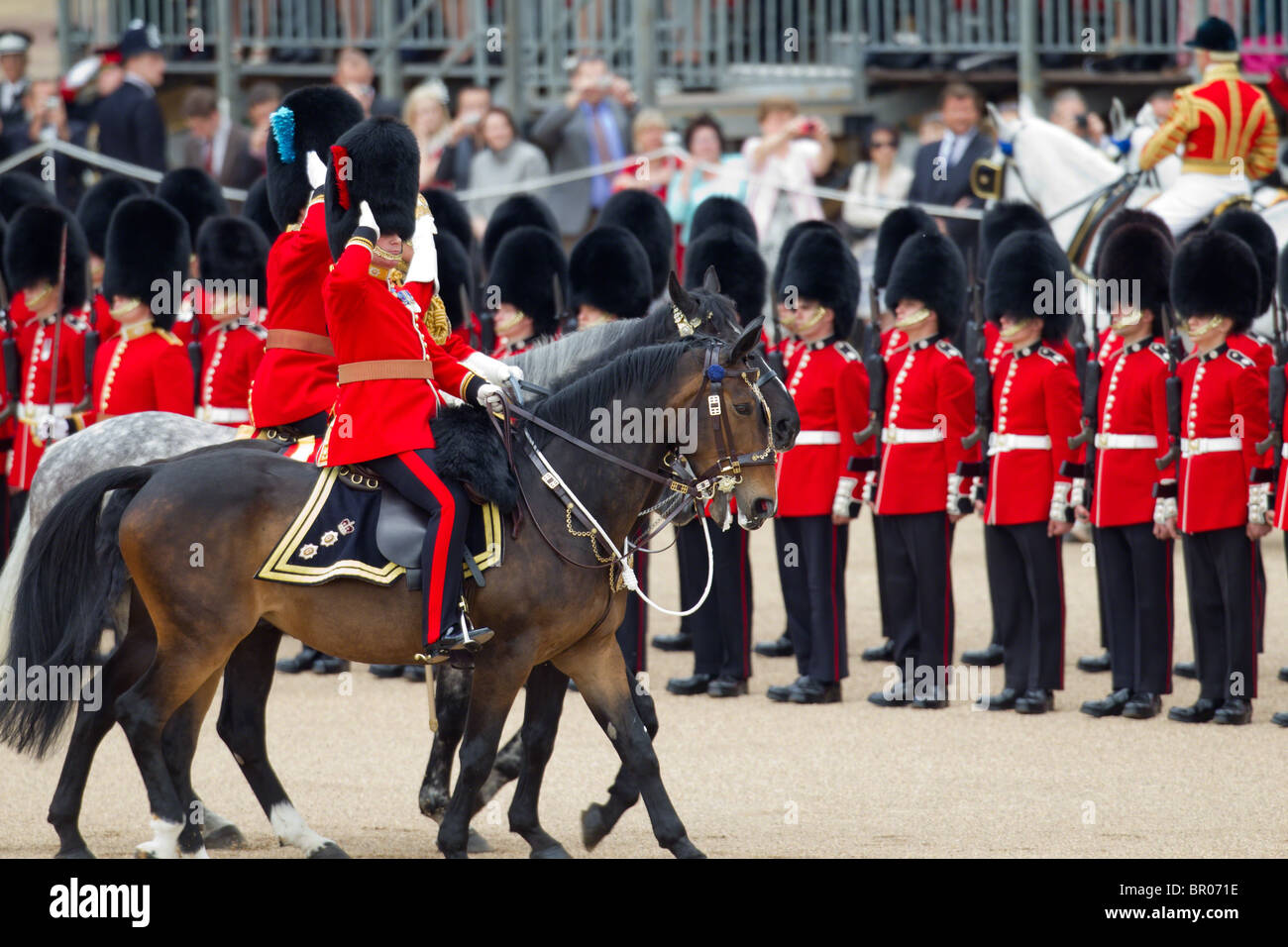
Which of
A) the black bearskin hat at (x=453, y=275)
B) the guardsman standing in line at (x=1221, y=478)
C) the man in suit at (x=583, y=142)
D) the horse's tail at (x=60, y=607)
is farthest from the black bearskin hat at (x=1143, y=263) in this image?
the man in suit at (x=583, y=142)

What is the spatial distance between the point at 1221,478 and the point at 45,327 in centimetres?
479

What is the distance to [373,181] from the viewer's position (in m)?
5.61

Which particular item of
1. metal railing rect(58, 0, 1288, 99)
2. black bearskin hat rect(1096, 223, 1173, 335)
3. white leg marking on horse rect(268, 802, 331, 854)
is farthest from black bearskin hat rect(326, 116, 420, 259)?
metal railing rect(58, 0, 1288, 99)

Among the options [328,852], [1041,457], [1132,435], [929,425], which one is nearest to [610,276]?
[929,425]

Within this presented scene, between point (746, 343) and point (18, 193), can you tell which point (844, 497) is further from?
point (18, 193)

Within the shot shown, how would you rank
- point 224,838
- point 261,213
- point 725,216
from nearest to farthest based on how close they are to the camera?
point 224,838
point 261,213
point 725,216

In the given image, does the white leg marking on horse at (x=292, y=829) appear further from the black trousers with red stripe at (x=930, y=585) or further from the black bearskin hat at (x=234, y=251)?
the black bearskin hat at (x=234, y=251)

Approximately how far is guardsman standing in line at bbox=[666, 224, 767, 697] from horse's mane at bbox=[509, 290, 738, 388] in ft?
7.81

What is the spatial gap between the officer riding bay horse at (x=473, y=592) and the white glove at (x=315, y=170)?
105 centimetres

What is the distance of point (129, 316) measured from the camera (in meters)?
8.22

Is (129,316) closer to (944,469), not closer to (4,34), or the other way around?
Answer: (944,469)

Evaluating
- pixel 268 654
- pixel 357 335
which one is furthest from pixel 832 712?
pixel 357 335

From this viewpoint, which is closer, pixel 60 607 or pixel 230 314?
pixel 60 607

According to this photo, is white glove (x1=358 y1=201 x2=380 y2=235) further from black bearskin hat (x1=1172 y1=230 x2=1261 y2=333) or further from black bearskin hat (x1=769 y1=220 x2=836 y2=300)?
black bearskin hat (x1=769 y1=220 x2=836 y2=300)
